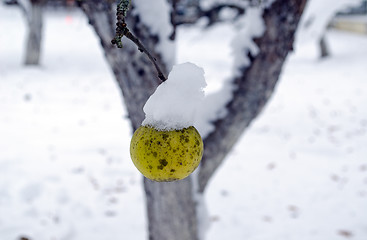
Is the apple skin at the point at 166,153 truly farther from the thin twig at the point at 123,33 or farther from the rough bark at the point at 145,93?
the rough bark at the point at 145,93

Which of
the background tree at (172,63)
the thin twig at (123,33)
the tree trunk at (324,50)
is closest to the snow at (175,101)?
the thin twig at (123,33)

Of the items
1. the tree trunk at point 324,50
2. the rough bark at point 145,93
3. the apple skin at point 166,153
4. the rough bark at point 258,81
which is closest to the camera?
the apple skin at point 166,153

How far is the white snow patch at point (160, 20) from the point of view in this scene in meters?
1.99

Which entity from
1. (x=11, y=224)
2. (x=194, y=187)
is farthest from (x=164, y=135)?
(x=11, y=224)

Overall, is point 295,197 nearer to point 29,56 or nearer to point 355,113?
point 355,113

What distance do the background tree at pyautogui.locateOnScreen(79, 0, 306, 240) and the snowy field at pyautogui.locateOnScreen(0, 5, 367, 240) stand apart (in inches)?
35.2

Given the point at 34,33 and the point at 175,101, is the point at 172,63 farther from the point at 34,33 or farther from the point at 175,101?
the point at 34,33

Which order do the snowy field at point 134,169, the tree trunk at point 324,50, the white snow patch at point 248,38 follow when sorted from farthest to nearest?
the tree trunk at point 324,50
the snowy field at point 134,169
the white snow patch at point 248,38

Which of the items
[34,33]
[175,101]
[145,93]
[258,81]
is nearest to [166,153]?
[175,101]

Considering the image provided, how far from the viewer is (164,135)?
84 cm

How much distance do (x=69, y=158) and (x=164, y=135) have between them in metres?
5.42

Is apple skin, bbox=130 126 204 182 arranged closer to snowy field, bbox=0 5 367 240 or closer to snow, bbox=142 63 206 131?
snow, bbox=142 63 206 131

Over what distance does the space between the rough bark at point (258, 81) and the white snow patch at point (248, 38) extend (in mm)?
35

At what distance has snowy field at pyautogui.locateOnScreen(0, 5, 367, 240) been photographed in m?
4.26
